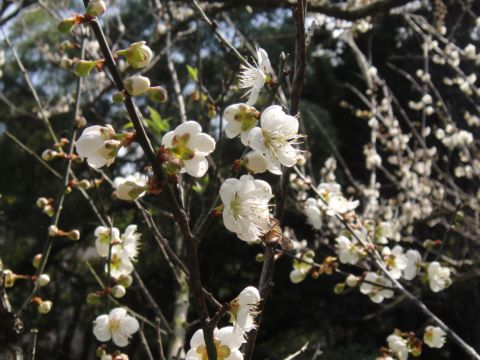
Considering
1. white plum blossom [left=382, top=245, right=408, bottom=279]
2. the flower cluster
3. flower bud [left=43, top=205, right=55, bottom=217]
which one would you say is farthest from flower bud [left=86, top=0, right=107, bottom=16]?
white plum blossom [left=382, top=245, right=408, bottom=279]

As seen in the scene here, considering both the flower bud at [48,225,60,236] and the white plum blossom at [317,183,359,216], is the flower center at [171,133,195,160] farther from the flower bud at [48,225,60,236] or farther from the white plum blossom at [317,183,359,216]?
the white plum blossom at [317,183,359,216]

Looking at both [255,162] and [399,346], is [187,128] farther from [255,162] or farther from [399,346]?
[399,346]

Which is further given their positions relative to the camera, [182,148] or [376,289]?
[376,289]

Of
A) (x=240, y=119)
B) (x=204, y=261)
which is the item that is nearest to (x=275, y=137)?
(x=240, y=119)

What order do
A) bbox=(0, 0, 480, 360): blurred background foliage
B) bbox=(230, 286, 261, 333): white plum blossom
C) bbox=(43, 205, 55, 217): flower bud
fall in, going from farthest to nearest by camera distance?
bbox=(0, 0, 480, 360): blurred background foliage
bbox=(43, 205, 55, 217): flower bud
bbox=(230, 286, 261, 333): white plum blossom

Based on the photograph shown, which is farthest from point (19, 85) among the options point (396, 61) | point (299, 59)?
point (299, 59)

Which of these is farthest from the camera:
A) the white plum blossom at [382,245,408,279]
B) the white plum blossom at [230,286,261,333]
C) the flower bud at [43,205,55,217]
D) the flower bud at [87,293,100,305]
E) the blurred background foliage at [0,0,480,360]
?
the blurred background foliage at [0,0,480,360]

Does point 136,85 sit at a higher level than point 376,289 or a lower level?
higher
